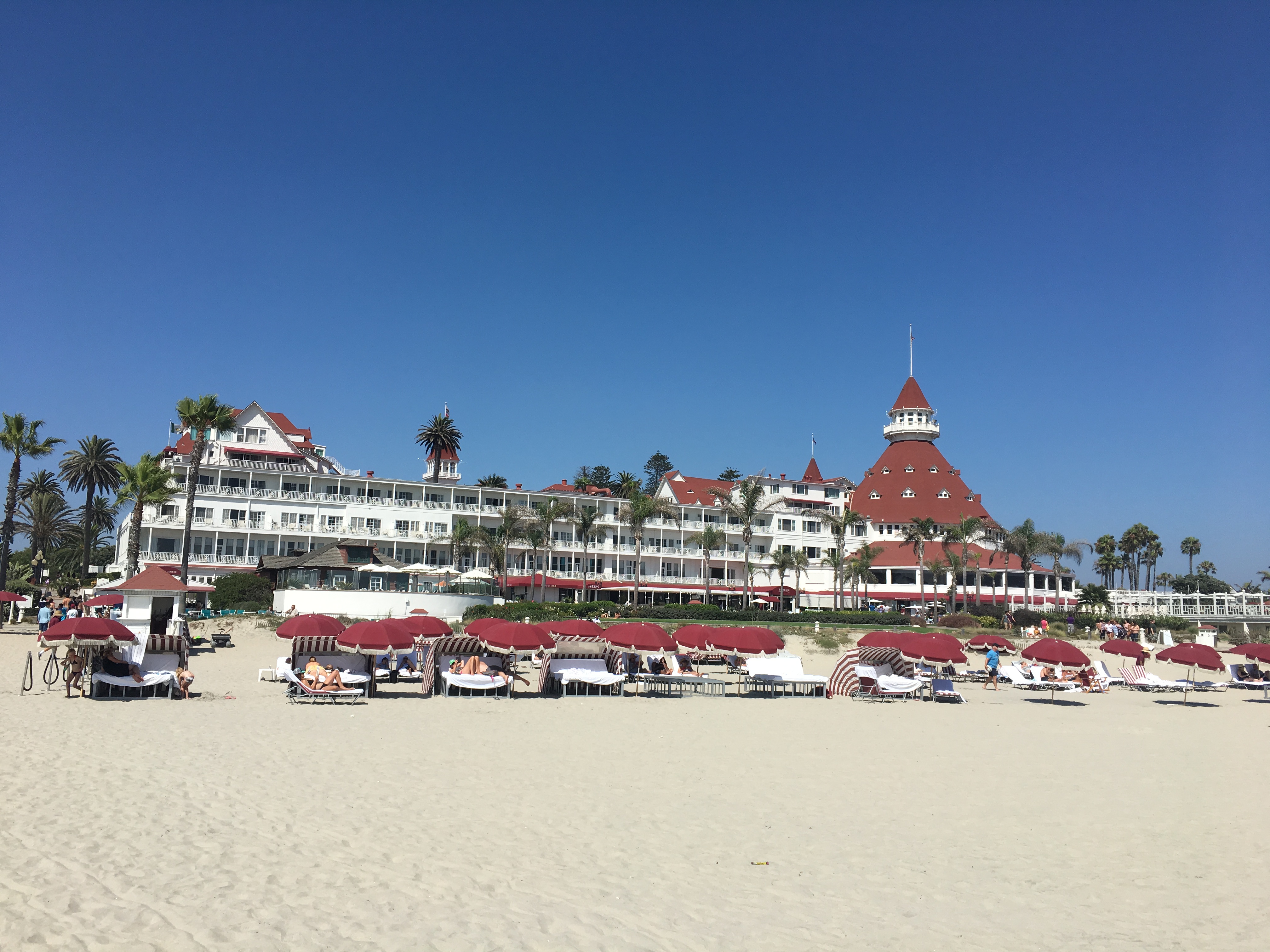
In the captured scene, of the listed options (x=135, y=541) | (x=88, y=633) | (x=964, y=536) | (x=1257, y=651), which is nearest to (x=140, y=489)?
(x=135, y=541)

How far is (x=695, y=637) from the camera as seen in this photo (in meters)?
25.5

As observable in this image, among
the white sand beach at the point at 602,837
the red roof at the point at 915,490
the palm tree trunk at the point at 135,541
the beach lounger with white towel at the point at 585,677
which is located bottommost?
Answer: the white sand beach at the point at 602,837

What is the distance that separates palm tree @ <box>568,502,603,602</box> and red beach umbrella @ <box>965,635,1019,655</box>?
29298mm

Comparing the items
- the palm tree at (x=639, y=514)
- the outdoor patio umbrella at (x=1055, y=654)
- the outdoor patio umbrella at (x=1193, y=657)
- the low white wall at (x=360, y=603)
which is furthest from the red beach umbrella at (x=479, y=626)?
the palm tree at (x=639, y=514)

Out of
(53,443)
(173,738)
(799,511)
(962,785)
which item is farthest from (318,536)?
(962,785)

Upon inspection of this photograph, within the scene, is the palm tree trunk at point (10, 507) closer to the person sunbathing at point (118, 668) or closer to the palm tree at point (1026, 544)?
the person sunbathing at point (118, 668)

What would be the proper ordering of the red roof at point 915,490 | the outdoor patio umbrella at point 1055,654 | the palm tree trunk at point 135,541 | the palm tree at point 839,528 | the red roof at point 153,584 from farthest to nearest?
the red roof at point 915,490 → the palm tree at point 839,528 → the palm tree trunk at point 135,541 → the red roof at point 153,584 → the outdoor patio umbrella at point 1055,654

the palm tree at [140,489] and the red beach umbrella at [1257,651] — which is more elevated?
the palm tree at [140,489]

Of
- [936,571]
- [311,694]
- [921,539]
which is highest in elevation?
[921,539]

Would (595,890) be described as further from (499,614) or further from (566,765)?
(499,614)

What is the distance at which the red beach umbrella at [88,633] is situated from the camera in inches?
692

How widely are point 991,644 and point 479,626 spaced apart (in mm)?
18533

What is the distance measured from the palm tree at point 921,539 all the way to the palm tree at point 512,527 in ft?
95.9

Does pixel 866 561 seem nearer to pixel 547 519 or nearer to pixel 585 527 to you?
pixel 585 527
